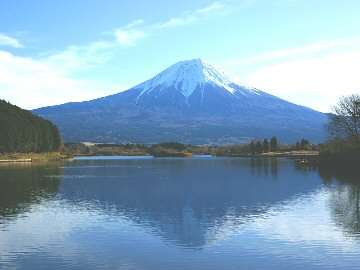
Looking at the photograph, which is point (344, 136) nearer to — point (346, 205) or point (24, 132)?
point (346, 205)

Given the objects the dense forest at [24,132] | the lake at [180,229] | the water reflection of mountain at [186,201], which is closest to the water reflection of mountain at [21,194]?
the lake at [180,229]

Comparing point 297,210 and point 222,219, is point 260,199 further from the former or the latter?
point 222,219

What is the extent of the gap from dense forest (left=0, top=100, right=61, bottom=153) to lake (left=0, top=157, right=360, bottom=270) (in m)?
68.4

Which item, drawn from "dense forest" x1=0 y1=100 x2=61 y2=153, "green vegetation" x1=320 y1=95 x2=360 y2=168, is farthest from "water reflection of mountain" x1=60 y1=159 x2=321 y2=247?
"dense forest" x1=0 y1=100 x2=61 y2=153

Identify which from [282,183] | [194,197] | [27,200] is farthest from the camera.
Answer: [282,183]

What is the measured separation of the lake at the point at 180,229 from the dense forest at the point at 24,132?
68382 millimetres

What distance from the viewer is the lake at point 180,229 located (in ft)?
67.6

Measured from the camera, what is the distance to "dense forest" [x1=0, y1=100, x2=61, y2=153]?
372ft

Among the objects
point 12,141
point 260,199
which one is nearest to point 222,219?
point 260,199

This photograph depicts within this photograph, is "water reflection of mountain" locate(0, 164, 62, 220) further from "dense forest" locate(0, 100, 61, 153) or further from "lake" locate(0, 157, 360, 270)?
"dense forest" locate(0, 100, 61, 153)

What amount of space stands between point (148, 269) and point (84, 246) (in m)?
→ 4.81

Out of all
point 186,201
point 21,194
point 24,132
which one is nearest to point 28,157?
point 24,132

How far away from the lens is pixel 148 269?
19.2m

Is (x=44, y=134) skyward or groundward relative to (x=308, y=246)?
skyward
